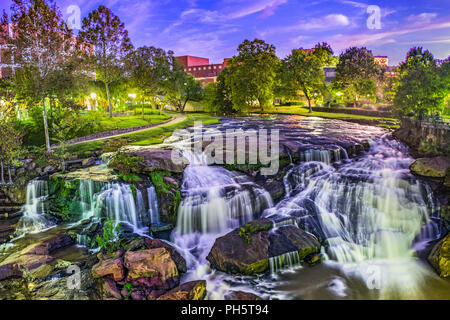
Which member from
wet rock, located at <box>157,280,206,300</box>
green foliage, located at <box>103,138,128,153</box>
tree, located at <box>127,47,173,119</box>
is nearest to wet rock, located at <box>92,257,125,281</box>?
wet rock, located at <box>157,280,206,300</box>

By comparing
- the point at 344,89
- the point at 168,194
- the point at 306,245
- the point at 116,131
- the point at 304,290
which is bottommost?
the point at 304,290

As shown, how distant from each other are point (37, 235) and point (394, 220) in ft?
49.3

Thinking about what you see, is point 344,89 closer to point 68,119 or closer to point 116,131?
point 116,131

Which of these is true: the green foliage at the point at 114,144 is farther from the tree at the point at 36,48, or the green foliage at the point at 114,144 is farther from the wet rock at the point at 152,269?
the wet rock at the point at 152,269

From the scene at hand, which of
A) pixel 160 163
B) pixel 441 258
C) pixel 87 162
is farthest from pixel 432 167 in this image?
pixel 87 162

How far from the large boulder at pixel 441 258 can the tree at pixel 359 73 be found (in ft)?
134

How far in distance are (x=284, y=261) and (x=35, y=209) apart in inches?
480

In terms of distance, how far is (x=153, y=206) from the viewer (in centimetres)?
1384

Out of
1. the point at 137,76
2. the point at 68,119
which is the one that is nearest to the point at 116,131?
the point at 68,119

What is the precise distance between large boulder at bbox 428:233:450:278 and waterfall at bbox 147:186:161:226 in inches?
421

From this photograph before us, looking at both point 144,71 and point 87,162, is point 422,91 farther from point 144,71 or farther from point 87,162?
point 144,71

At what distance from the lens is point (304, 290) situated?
9.16 metres

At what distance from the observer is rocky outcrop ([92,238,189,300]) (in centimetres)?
873
